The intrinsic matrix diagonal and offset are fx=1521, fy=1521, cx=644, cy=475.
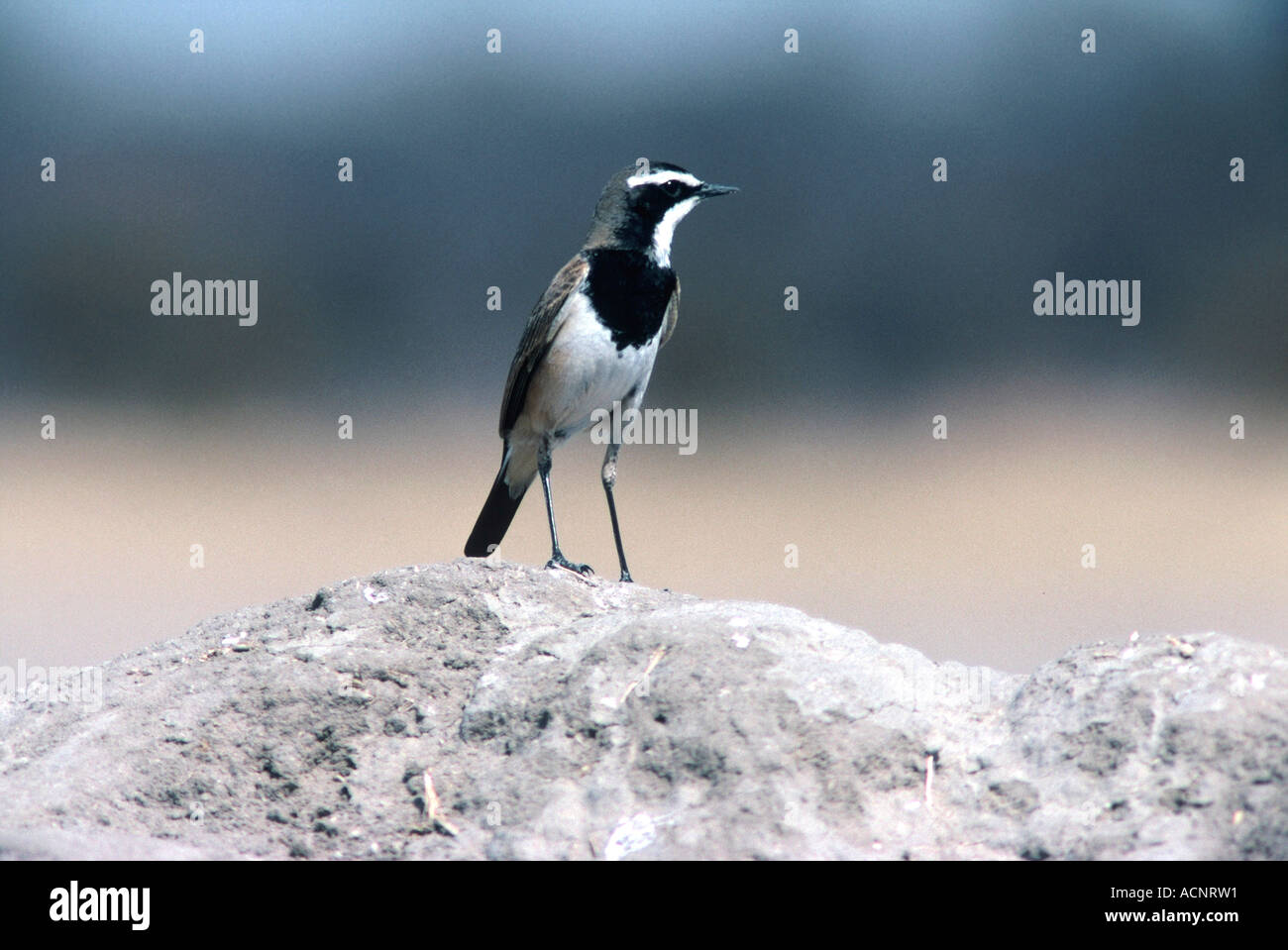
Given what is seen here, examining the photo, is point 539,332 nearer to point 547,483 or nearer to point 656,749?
point 547,483

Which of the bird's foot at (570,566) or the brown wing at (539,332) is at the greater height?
the brown wing at (539,332)

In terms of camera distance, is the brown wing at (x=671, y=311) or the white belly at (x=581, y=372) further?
the brown wing at (x=671, y=311)

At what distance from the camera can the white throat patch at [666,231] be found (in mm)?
7129

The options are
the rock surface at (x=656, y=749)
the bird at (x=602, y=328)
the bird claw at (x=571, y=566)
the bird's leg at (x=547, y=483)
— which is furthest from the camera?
the bird at (x=602, y=328)

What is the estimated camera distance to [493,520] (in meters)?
7.33

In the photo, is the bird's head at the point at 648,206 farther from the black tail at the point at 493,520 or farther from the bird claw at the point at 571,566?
the bird claw at the point at 571,566

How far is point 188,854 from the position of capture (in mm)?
3639

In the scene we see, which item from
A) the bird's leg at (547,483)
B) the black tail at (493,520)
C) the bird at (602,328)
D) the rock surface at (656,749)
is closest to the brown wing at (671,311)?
the bird at (602,328)

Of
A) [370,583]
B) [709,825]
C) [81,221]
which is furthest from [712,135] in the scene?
[709,825]

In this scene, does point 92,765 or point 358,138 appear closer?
point 92,765

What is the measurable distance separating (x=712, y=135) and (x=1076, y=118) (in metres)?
5.28

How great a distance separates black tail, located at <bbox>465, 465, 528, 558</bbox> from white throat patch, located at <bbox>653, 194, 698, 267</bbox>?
1275 mm

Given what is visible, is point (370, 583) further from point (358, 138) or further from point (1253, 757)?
point (358, 138)

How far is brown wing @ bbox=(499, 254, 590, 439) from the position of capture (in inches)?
277
